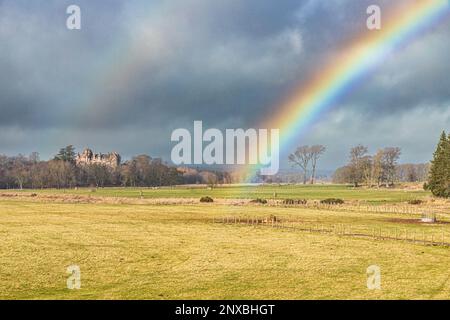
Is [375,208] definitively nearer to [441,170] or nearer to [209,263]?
[441,170]

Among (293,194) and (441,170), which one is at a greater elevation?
(441,170)

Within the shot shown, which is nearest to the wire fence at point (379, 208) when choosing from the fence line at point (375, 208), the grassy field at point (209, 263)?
the fence line at point (375, 208)

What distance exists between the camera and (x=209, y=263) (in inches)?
1210

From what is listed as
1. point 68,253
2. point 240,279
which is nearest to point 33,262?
point 68,253

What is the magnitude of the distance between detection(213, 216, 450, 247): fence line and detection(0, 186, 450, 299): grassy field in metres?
1.86

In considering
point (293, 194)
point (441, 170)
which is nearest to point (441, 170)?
point (441, 170)

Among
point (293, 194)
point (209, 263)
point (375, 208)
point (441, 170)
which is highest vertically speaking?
point (441, 170)

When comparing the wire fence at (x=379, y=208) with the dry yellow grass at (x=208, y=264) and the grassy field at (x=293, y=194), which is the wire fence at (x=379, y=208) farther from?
the dry yellow grass at (x=208, y=264)

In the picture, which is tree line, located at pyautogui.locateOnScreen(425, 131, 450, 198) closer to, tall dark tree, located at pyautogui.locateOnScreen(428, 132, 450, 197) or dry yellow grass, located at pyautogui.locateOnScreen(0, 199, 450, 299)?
tall dark tree, located at pyautogui.locateOnScreen(428, 132, 450, 197)

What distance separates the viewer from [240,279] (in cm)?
2589

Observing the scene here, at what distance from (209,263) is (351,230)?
2544 cm

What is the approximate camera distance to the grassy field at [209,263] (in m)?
23.0
